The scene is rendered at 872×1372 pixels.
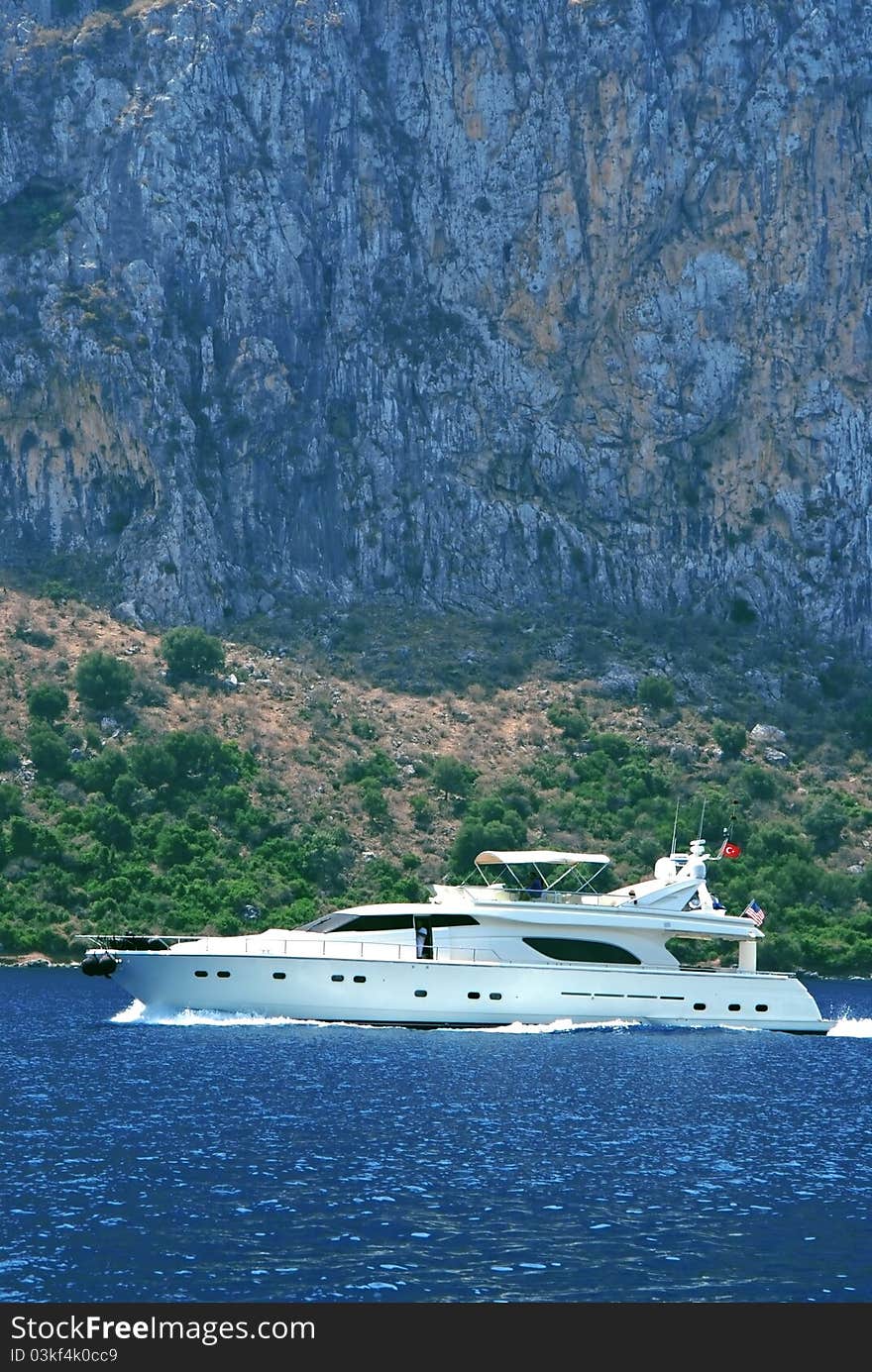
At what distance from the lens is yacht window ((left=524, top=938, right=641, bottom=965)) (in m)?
57.9

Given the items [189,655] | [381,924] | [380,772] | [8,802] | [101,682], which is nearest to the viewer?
[381,924]

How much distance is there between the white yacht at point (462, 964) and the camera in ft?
186

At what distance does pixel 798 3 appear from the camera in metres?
127

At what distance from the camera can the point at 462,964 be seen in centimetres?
5697

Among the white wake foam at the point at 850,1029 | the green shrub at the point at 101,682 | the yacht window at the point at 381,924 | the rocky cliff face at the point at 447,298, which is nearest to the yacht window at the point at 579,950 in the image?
the yacht window at the point at 381,924

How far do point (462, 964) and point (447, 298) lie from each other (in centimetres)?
7458

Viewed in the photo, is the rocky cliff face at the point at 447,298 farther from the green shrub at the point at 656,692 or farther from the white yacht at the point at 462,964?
the white yacht at the point at 462,964

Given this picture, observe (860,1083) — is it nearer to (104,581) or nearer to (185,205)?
(104,581)

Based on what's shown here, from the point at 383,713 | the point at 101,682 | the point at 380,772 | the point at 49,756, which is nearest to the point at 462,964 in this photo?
the point at 49,756

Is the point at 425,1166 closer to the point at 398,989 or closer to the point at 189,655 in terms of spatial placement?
the point at 398,989

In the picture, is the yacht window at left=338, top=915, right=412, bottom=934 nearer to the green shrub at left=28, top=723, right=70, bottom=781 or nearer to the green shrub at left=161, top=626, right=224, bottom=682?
the green shrub at left=28, top=723, right=70, bottom=781

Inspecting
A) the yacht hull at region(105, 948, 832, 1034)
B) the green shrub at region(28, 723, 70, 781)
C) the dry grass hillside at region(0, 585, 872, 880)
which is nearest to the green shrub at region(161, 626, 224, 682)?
the dry grass hillside at region(0, 585, 872, 880)

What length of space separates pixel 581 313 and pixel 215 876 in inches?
1924
